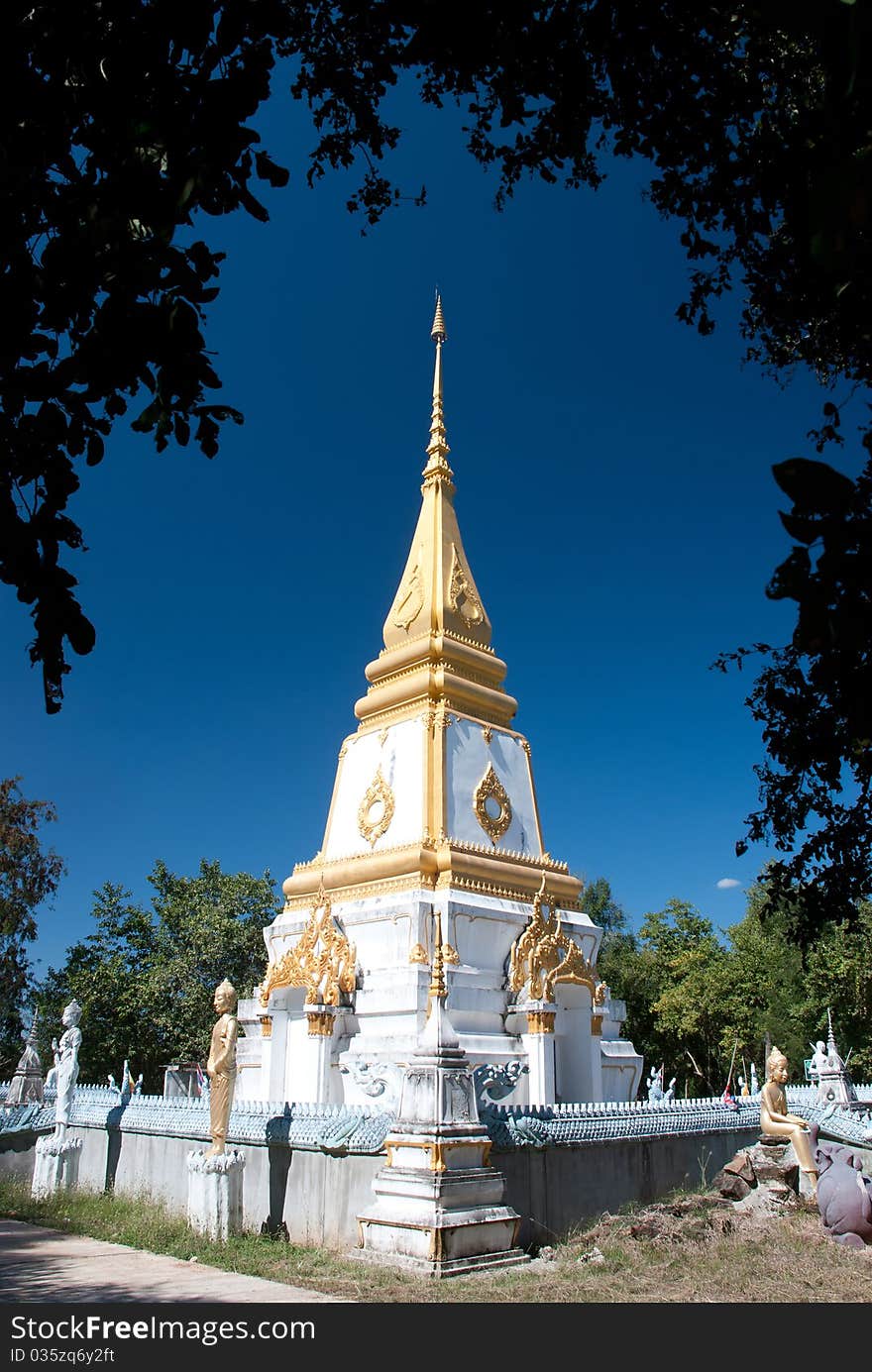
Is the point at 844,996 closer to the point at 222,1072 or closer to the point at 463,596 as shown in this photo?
the point at 463,596

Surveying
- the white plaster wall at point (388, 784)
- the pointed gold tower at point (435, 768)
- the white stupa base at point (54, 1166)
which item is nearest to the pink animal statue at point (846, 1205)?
the pointed gold tower at point (435, 768)

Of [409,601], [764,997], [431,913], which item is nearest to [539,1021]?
[431,913]

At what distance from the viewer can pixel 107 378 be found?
3.48 metres

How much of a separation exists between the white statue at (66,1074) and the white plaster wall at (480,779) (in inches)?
282

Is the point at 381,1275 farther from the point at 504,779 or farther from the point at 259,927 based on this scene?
the point at 259,927

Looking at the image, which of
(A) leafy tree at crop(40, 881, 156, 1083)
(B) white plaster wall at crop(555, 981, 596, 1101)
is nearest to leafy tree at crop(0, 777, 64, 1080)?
(A) leafy tree at crop(40, 881, 156, 1083)

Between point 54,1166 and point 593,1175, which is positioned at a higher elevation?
point 593,1175

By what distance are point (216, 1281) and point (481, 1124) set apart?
8.88ft

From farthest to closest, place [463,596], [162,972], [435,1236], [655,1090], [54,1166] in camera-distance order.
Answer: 1. [162,972]
2. [463,596]
3. [655,1090]
4. [54,1166]
5. [435,1236]

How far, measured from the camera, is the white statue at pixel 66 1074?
48.1ft

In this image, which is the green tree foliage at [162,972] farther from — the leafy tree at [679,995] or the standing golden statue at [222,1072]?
the standing golden statue at [222,1072]

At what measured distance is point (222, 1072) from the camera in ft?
34.3

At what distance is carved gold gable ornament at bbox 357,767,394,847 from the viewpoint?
18.8 m

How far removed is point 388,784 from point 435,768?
1.15 meters
